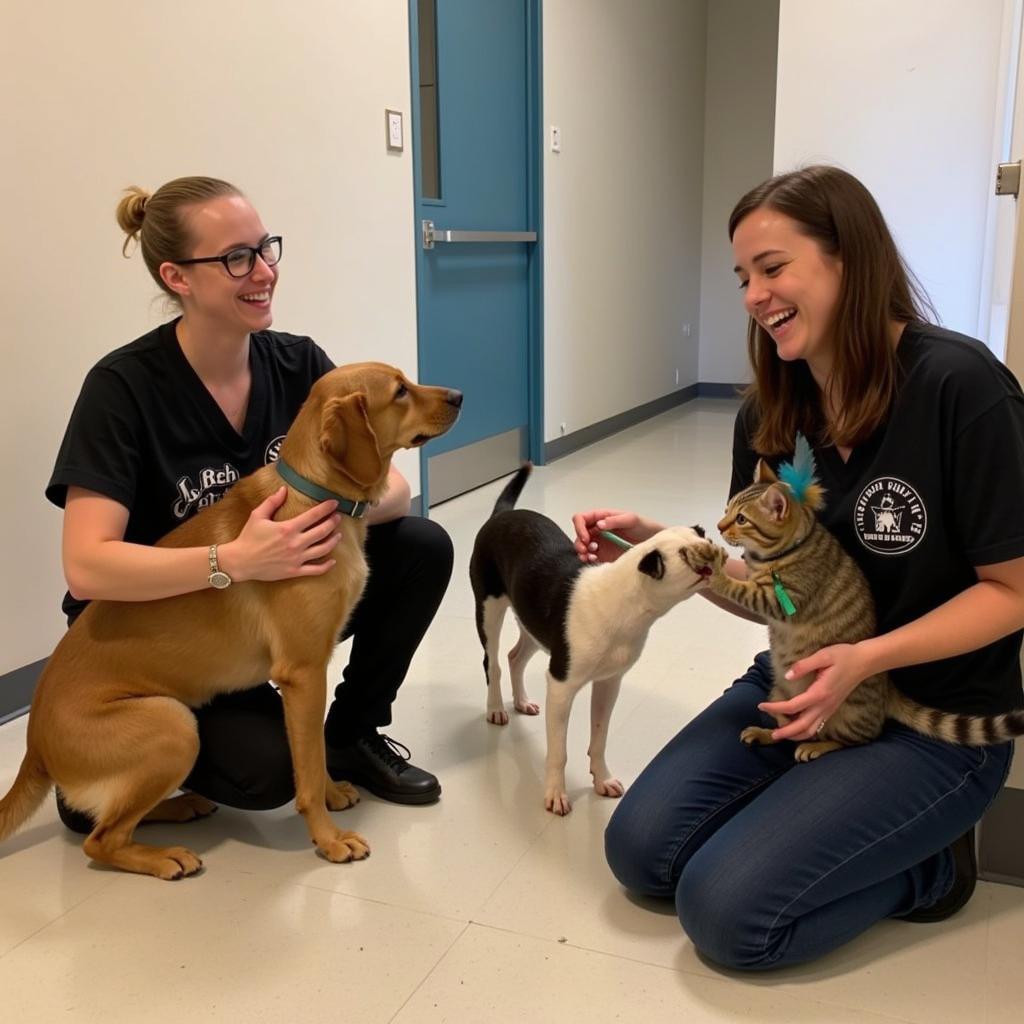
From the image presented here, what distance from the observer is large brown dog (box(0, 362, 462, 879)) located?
1765mm

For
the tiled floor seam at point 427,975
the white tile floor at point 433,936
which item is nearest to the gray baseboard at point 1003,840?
the white tile floor at point 433,936

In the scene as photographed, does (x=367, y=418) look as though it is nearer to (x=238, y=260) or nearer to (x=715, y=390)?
(x=238, y=260)

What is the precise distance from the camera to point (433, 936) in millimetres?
1667

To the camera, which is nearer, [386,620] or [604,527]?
[604,527]

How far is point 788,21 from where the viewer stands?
4.62 meters

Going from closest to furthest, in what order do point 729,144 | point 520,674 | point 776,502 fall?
point 776,502 → point 520,674 → point 729,144

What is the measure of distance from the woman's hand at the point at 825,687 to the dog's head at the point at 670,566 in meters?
0.35

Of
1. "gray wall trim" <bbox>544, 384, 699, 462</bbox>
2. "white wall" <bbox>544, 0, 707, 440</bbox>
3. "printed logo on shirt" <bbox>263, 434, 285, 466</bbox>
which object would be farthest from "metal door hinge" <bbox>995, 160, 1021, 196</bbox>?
"gray wall trim" <bbox>544, 384, 699, 462</bbox>

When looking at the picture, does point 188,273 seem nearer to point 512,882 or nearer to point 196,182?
point 196,182

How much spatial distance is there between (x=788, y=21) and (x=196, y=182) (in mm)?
3641

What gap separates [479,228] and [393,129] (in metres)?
0.99

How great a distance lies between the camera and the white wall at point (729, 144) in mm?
8109

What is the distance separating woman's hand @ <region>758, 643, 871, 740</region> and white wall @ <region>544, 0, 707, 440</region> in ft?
14.3

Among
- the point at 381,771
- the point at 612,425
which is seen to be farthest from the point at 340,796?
the point at 612,425
